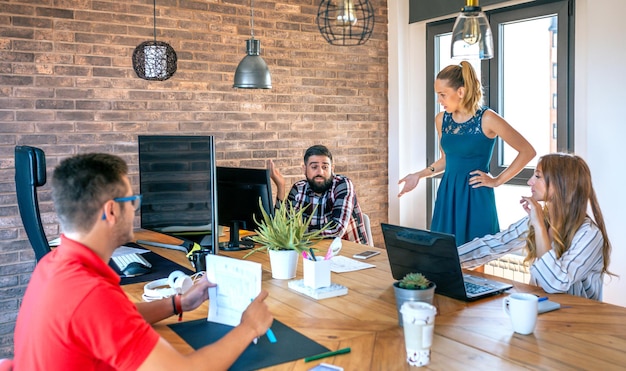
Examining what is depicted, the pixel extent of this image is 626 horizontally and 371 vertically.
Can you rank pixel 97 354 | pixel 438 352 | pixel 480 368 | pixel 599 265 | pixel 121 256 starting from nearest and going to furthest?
pixel 97 354, pixel 480 368, pixel 438 352, pixel 599 265, pixel 121 256

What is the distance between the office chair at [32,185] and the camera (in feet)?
7.64

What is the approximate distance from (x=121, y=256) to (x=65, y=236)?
5.06 feet

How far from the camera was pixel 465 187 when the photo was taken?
3654 mm

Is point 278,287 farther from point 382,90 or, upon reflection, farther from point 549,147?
point 382,90

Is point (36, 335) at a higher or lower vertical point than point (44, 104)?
lower

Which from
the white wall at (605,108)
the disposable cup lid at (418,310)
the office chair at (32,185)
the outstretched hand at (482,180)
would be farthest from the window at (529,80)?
the office chair at (32,185)

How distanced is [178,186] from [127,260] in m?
0.39

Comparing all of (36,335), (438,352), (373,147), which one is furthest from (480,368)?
(373,147)

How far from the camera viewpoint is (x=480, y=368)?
1574 millimetres

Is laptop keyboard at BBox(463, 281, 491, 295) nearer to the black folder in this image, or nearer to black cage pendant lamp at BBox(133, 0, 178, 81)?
the black folder

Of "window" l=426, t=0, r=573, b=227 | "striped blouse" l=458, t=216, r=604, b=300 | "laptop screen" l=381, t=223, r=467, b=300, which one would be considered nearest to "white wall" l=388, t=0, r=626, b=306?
"window" l=426, t=0, r=573, b=227

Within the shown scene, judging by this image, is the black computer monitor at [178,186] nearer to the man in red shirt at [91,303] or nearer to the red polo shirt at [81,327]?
the man in red shirt at [91,303]

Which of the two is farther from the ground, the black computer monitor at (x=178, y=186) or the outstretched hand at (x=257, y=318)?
the black computer monitor at (x=178, y=186)

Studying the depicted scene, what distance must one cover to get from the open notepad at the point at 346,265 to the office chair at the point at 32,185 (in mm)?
1129
